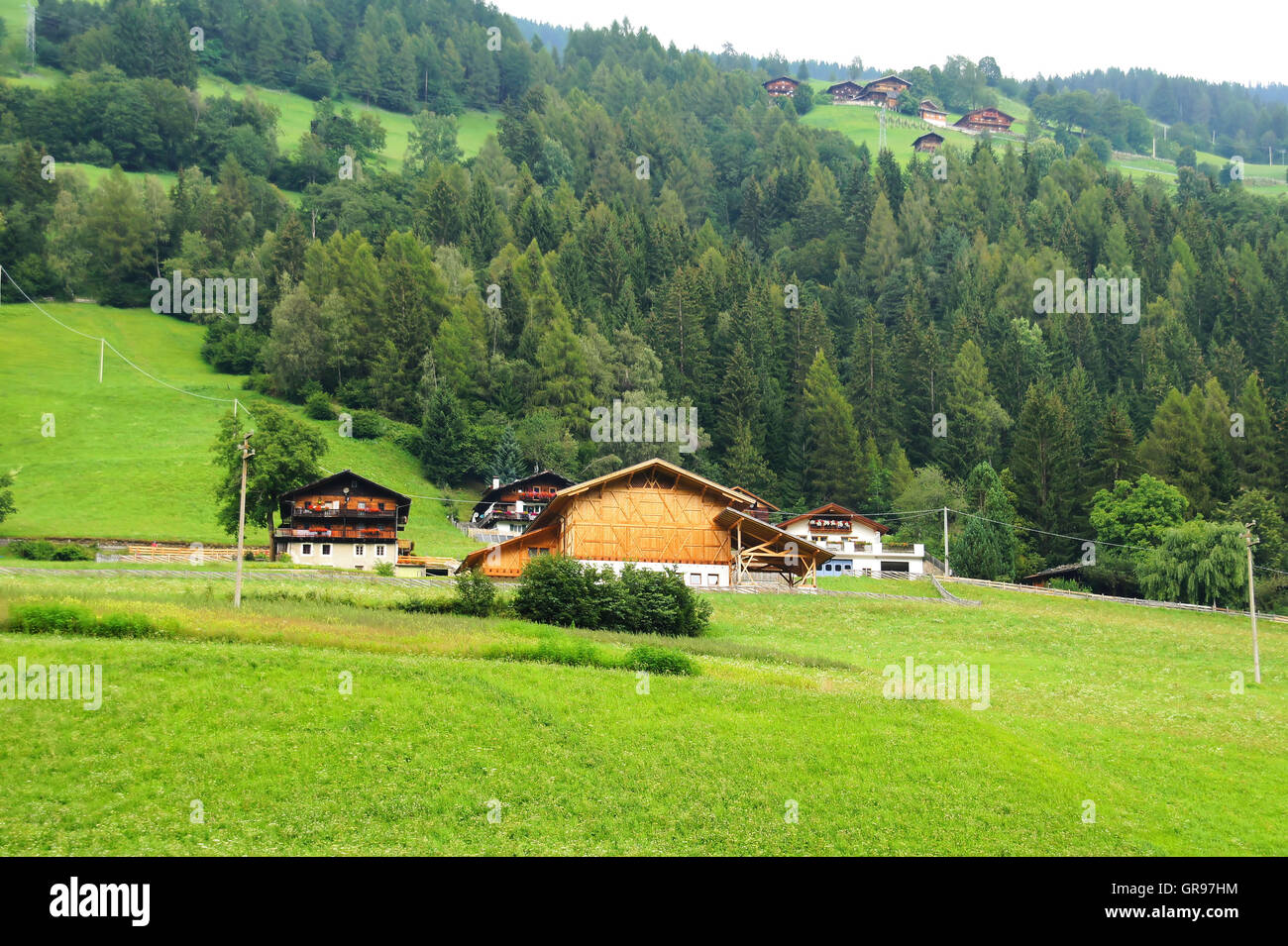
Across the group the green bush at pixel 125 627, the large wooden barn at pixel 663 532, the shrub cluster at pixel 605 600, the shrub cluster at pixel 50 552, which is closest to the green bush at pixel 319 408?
the shrub cluster at pixel 50 552

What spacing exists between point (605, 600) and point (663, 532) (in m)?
26.4

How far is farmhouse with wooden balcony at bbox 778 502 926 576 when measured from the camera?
102062 millimetres

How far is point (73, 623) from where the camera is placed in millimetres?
37750

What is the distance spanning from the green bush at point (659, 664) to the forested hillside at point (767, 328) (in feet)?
205

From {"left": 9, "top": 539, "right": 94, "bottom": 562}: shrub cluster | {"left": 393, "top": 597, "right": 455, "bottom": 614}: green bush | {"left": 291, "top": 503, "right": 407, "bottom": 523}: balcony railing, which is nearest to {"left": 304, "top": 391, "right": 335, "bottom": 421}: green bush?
{"left": 291, "top": 503, "right": 407, "bottom": 523}: balcony railing

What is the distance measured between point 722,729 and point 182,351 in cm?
11797

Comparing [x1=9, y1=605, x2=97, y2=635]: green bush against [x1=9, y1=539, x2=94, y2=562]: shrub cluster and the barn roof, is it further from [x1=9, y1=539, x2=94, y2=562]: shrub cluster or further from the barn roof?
the barn roof

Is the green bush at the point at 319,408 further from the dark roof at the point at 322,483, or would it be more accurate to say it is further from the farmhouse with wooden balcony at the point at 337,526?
the dark roof at the point at 322,483

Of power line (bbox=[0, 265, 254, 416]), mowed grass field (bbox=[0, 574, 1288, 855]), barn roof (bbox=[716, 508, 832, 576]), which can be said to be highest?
power line (bbox=[0, 265, 254, 416])

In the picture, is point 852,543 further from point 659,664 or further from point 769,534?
point 659,664

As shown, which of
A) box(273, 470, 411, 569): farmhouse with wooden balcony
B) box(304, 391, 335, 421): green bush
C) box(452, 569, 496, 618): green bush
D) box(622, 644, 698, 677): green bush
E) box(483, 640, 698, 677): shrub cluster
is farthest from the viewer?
box(304, 391, 335, 421): green bush

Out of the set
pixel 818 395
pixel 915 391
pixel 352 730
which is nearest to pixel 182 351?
pixel 818 395

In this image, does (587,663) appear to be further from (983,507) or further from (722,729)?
(983,507)

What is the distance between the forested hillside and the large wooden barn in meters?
29.6
